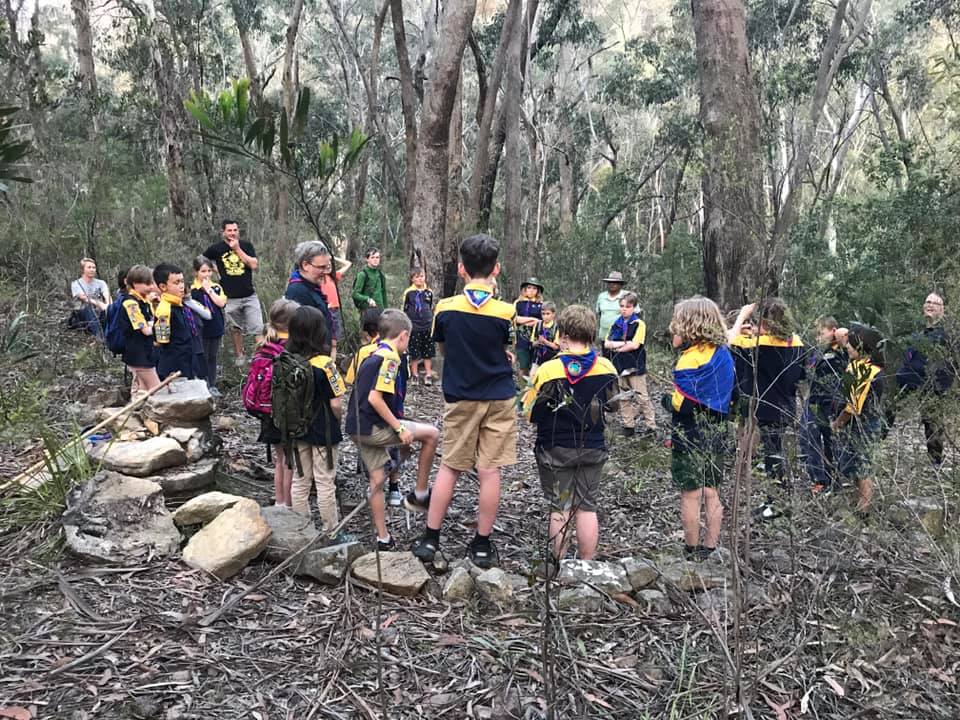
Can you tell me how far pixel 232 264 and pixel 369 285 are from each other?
1.61 meters

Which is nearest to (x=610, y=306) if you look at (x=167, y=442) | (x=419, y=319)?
(x=419, y=319)

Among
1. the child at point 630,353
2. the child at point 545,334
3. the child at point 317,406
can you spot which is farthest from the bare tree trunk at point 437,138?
the child at point 317,406

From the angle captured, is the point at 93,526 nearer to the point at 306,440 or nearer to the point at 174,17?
the point at 306,440

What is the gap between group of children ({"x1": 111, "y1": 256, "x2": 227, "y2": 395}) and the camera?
5777 millimetres

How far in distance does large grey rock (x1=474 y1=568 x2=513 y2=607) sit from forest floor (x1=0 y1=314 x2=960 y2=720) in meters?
0.08

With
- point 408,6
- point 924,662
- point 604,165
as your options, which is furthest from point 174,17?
point 604,165

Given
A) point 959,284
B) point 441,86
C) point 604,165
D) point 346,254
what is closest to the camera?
point 959,284

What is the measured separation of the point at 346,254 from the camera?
62.5ft

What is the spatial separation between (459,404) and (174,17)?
13308 millimetres

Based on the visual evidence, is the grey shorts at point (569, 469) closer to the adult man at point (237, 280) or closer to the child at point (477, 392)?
the child at point (477, 392)

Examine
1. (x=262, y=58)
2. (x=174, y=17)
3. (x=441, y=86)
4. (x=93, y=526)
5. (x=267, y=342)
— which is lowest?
(x=93, y=526)

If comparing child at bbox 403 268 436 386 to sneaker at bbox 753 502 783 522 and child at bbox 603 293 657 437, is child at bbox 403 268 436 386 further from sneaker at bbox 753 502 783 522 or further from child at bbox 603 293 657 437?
sneaker at bbox 753 502 783 522

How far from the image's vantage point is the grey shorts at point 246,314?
7980 millimetres

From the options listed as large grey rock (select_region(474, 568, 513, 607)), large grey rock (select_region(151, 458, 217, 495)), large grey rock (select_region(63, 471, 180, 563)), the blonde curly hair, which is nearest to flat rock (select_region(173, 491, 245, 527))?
large grey rock (select_region(63, 471, 180, 563))
